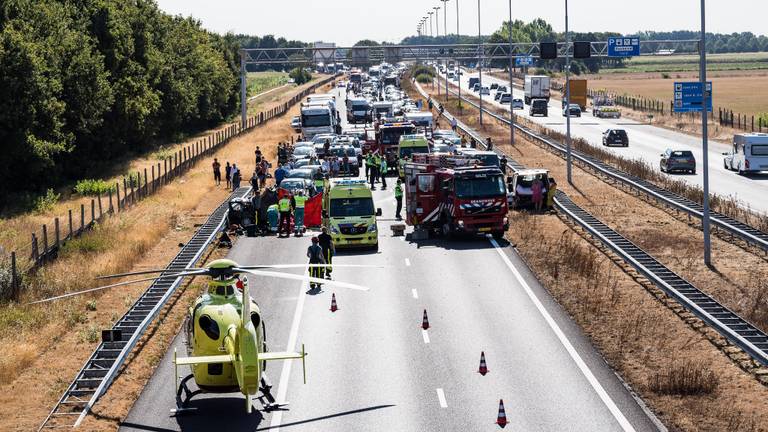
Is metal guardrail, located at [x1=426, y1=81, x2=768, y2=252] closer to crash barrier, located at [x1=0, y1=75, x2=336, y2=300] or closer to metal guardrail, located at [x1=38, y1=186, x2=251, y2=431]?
metal guardrail, located at [x1=38, y1=186, x2=251, y2=431]

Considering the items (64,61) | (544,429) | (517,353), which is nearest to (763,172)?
(64,61)

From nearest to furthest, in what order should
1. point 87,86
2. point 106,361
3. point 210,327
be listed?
point 210,327, point 106,361, point 87,86

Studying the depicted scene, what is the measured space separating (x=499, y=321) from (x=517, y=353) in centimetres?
339

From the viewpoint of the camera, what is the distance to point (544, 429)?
2016 cm

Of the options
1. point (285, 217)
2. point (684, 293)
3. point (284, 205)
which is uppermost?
point (284, 205)

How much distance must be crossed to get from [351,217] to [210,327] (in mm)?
20649

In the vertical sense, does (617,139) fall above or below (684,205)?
above

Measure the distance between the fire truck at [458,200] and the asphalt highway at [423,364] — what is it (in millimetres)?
3907

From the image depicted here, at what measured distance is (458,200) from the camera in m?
41.6

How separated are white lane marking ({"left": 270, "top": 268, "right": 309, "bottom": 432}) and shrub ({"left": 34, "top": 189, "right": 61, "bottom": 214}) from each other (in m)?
27.8

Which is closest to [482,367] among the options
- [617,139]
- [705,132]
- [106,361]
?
[106,361]

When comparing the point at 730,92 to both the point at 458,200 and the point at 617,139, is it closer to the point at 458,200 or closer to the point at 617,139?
the point at 617,139

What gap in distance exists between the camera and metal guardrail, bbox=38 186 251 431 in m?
21.9

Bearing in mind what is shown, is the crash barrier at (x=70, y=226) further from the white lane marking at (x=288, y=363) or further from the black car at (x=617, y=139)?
the black car at (x=617, y=139)
